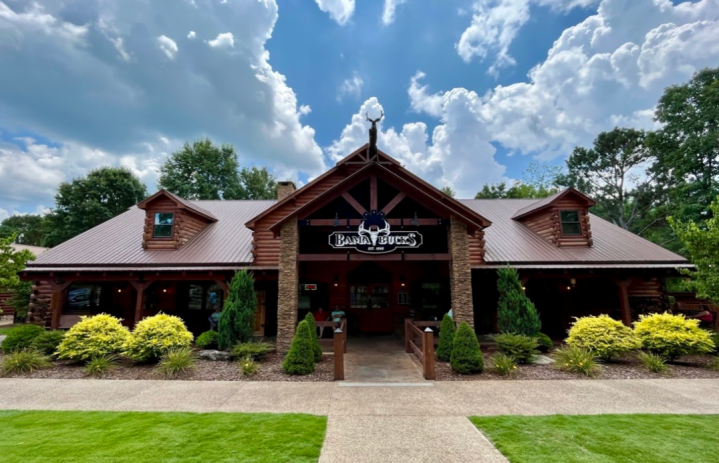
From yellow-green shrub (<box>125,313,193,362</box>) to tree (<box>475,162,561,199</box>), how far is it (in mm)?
34442

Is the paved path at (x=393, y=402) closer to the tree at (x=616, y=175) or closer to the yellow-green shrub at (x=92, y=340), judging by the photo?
Result: the yellow-green shrub at (x=92, y=340)

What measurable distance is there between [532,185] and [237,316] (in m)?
35.4

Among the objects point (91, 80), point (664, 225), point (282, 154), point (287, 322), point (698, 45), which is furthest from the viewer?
point (282, 154)

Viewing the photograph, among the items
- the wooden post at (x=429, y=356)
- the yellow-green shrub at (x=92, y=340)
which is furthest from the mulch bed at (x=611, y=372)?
the yellow-green shrub at (x=92, y=340)

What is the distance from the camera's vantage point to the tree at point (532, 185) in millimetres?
33562

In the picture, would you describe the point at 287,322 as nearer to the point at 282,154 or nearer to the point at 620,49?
the point at 282,154

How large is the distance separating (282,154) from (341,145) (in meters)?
6.18

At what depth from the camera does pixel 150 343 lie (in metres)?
8.23

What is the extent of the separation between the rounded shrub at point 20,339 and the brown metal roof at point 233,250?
3.09m

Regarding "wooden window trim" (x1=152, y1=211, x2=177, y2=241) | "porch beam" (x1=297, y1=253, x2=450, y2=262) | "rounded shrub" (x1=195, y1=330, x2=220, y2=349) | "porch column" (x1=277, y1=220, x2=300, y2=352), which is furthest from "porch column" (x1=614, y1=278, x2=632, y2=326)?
"wooden window trim" (x1=152, y1=211, x2=177, y2=241)

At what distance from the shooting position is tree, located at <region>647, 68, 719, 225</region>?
2039cm

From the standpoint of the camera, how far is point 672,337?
329 inches

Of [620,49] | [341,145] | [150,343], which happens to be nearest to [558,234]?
[150,343]

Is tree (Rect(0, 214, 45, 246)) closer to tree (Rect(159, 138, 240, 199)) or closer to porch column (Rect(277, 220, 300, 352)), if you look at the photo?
tree (Rect(159, 138, 240, 199))
